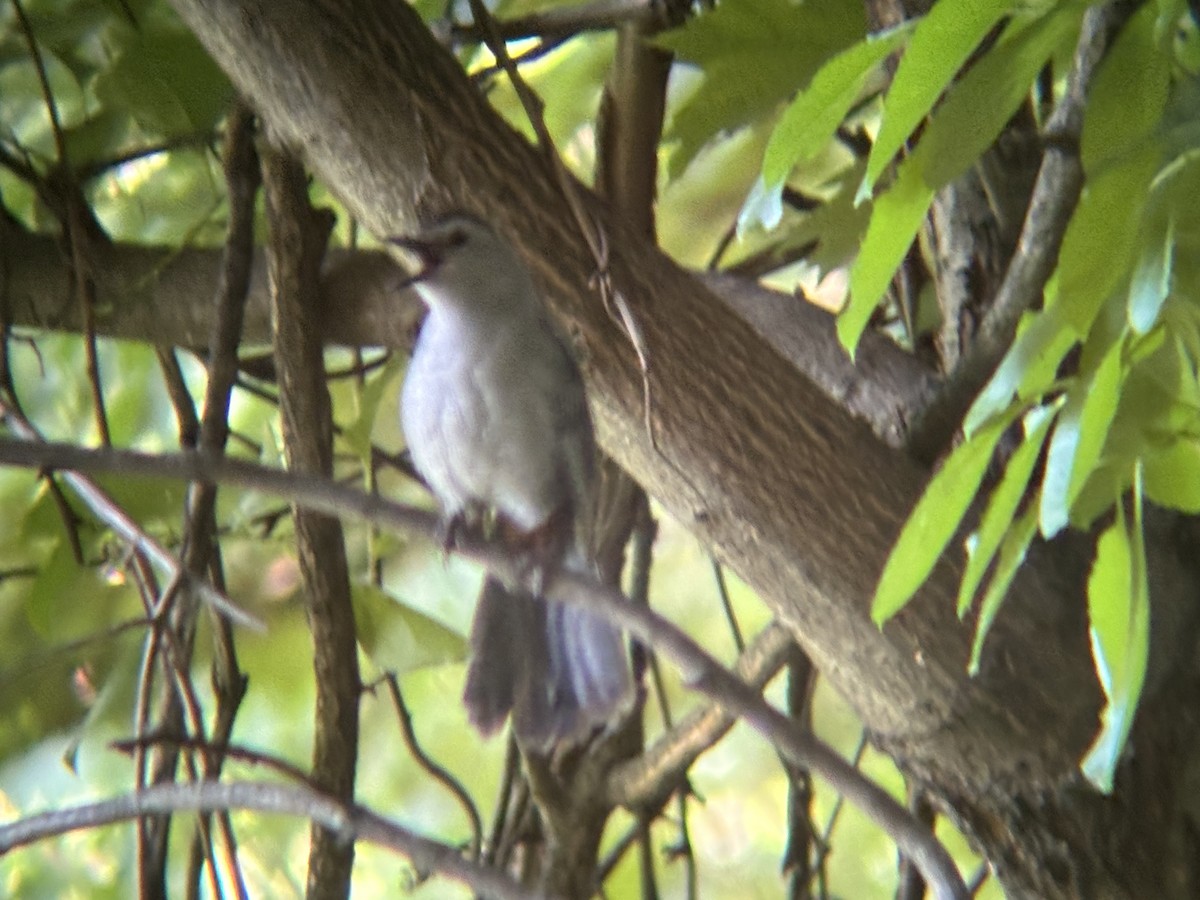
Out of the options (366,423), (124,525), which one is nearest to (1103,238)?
(366,423)

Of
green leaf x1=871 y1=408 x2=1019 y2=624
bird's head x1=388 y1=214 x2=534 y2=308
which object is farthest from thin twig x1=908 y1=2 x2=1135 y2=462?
bird's head x1=388 y1=214 x2=534 y2=308

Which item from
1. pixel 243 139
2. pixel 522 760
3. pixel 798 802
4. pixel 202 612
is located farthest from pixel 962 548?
pixel 202 612

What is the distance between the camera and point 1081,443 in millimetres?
741

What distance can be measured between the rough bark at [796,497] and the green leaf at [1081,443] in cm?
44

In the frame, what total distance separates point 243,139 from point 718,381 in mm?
699

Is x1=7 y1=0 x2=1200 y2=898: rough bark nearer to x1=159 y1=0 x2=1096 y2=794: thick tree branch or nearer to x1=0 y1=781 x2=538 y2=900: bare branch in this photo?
x1=159 y1=0 x2=1096 y2=794: thick tree branch

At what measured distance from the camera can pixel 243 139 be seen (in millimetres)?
1547

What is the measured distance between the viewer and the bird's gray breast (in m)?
1.81

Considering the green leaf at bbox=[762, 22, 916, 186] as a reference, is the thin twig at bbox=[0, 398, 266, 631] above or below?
above

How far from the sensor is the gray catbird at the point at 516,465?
175 centimetres

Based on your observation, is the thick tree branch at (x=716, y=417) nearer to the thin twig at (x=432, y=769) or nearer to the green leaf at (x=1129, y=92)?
the green leaf at (x=1129, y=92)

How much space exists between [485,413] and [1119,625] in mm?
1158

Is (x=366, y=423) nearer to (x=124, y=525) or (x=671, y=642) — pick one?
(x=124, y=525)

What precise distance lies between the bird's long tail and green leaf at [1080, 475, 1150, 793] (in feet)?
3.15
